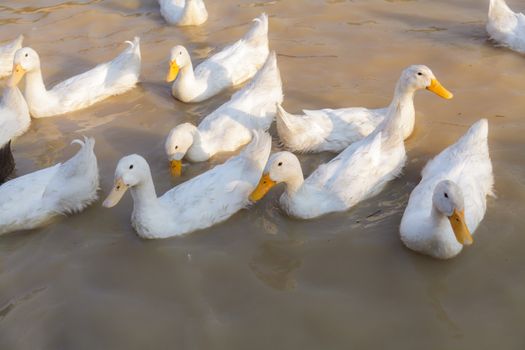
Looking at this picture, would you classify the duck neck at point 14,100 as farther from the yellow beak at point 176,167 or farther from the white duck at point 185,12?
the white duck at point 185,12

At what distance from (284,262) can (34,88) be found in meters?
3.71

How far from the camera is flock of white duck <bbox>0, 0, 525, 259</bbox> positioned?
4.41 metres

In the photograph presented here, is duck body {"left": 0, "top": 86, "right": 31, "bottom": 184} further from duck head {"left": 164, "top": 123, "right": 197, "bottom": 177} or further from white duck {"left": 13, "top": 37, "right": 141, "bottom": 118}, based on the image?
duck head {"left": 164, "top": 123, "right": 197, "bottom": 177}

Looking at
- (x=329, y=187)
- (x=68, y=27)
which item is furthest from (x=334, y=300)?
(x=68, y=27)

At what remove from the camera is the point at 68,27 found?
8750 millimetres

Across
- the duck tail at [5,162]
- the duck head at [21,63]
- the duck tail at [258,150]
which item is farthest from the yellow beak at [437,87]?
the duck head at [21,63]

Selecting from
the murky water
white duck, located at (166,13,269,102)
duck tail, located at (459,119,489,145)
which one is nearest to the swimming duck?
the murky water

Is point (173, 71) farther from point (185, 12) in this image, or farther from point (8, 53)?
point (8, 53)

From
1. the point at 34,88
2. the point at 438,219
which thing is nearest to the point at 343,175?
the point at 438,219

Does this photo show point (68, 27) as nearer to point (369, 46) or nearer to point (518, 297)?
point (369, 46)

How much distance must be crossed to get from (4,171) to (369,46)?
451 centimetres

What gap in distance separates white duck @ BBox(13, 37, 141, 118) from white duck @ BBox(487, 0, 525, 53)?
14.0 feet

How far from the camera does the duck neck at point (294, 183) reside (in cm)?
464

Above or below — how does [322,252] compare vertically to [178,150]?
below
